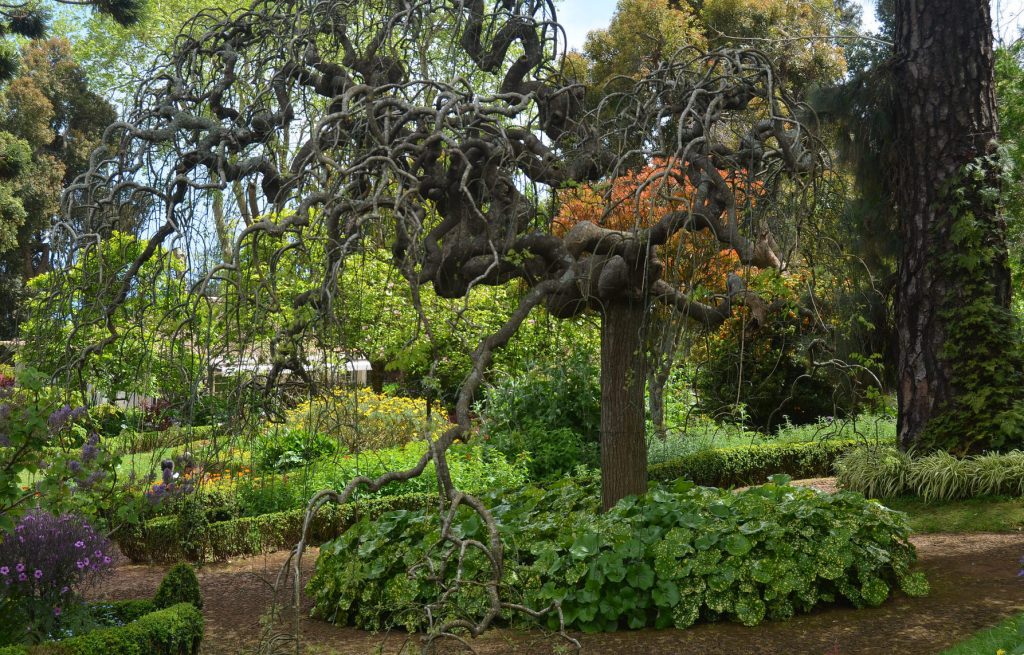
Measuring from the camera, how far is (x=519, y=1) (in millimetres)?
5844

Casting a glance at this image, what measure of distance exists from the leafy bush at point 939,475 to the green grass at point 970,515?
9cm

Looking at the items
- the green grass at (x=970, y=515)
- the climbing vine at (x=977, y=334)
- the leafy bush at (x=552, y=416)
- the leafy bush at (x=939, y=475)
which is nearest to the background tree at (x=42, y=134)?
the leafy bush at (x=552, y=416)

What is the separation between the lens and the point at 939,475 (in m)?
6.95

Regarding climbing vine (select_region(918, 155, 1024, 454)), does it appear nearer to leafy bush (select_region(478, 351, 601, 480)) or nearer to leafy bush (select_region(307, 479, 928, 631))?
leafy bush (select_region(307, 479, 928, 631))

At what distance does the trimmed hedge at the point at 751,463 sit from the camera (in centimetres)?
950

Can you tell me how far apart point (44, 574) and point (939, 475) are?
20.8 ft

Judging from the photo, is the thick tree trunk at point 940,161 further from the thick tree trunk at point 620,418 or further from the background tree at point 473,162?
the thick tree trunk at point 620,418

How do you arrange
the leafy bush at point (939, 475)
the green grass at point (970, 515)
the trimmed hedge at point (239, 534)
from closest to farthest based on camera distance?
the green grass at point (970, 515) → the leafy bush at point (939, 475) → the trimmed hedge at point (239, 534)

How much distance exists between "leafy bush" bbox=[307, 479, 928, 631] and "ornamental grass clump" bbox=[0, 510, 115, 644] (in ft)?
4.51

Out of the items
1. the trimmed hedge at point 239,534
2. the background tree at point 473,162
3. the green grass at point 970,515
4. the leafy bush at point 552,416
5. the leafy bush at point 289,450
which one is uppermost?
the background tree at point 473,162

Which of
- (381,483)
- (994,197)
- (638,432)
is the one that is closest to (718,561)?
(638,432)

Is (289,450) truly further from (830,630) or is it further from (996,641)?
(996,641)

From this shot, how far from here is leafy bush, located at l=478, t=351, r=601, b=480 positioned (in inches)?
360

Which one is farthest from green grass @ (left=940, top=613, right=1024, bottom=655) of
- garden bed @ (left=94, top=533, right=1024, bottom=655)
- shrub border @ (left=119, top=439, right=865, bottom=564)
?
shrub border @ (left=119, top=439, right=865, bottom=564)
